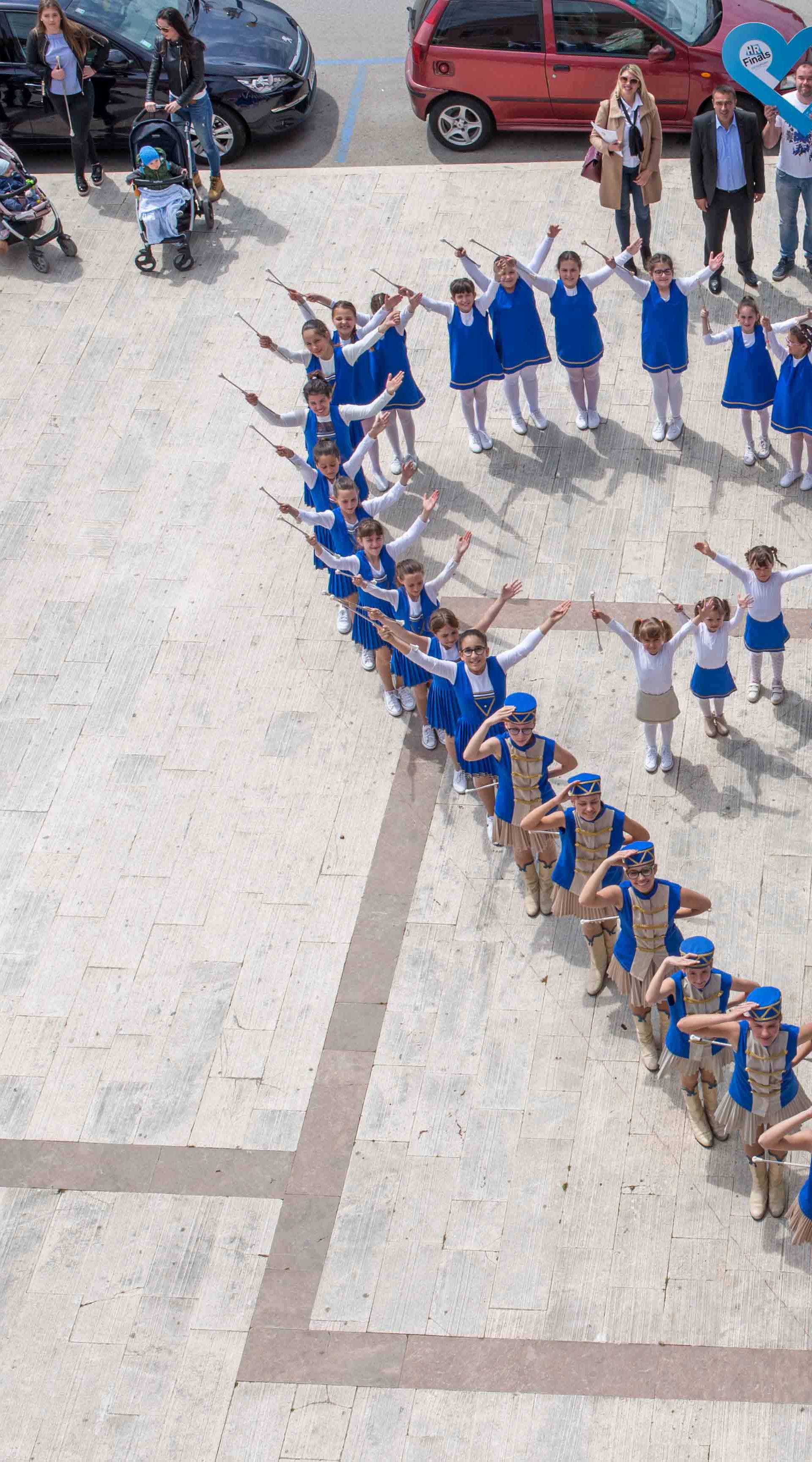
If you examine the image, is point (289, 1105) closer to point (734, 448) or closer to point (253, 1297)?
point (253, 1297)

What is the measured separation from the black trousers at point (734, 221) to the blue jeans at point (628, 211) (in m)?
0.54

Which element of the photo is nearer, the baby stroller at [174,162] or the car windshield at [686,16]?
the baby stroller at [174,162]

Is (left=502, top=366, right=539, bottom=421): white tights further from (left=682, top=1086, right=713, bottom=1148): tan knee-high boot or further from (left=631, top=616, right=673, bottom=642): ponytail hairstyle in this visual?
(left=682, top=1086, right=713, bottom=1148): tan knee-high boot

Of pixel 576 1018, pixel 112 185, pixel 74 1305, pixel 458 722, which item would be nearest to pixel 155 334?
pixel 112 185

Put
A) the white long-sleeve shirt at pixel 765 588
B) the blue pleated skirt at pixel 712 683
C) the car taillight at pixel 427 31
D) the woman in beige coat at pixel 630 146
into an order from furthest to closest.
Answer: the car taillight at pixel 427 31, the woman in beige coat at pixel 630 146, the blue pleated skirt at pixel 712 683, the white long-sleeve shirt at pixel 765 588

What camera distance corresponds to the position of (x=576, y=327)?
39.3 ft

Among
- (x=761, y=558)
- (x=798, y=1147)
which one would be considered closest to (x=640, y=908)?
(x=798, y=1147)

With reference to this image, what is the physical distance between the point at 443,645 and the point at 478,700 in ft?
1.38

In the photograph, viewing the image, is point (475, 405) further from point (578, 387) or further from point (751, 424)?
point (751, 424)

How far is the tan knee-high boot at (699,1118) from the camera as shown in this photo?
8.38m

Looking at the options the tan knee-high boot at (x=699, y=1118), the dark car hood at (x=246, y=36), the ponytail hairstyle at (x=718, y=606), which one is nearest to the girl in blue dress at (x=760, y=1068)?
the tan knee-high boot at (x=699, y=1118)

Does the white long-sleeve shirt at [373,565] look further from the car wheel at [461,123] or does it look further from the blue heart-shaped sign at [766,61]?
the car wheel at [461,123]

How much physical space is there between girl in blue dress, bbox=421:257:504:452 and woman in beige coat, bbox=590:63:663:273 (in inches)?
77.2

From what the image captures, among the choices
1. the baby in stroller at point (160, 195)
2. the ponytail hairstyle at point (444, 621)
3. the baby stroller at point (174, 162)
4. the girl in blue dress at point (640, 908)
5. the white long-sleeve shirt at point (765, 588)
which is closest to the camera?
the girl in blue dress at point (640, 908)
